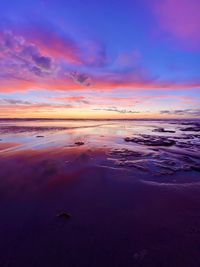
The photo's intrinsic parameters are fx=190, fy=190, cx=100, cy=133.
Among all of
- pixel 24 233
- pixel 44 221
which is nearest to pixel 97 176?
pixel 44 221

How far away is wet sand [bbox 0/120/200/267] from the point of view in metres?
2.49

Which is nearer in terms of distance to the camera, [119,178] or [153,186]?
[153,186]

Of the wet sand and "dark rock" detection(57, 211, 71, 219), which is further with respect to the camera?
"dark rock" detection(57, 211, 71, 219)

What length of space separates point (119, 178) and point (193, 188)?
6.13 feet

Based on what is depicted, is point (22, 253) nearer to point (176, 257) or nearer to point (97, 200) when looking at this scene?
point (97, 200)

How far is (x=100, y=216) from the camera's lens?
340 cm

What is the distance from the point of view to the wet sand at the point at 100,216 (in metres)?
2.49

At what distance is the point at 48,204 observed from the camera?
3.82 metres

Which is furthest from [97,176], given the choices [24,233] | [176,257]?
[176,257]

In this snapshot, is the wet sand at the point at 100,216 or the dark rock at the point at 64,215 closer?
the wet sand at the point at 100,216

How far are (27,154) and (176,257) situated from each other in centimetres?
720

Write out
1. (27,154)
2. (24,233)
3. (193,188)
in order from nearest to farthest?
(24,233) < (193,188) < (27,154)

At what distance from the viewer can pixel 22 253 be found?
2537 mm

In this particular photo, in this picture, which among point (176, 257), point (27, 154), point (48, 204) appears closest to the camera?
point (176, 257)
